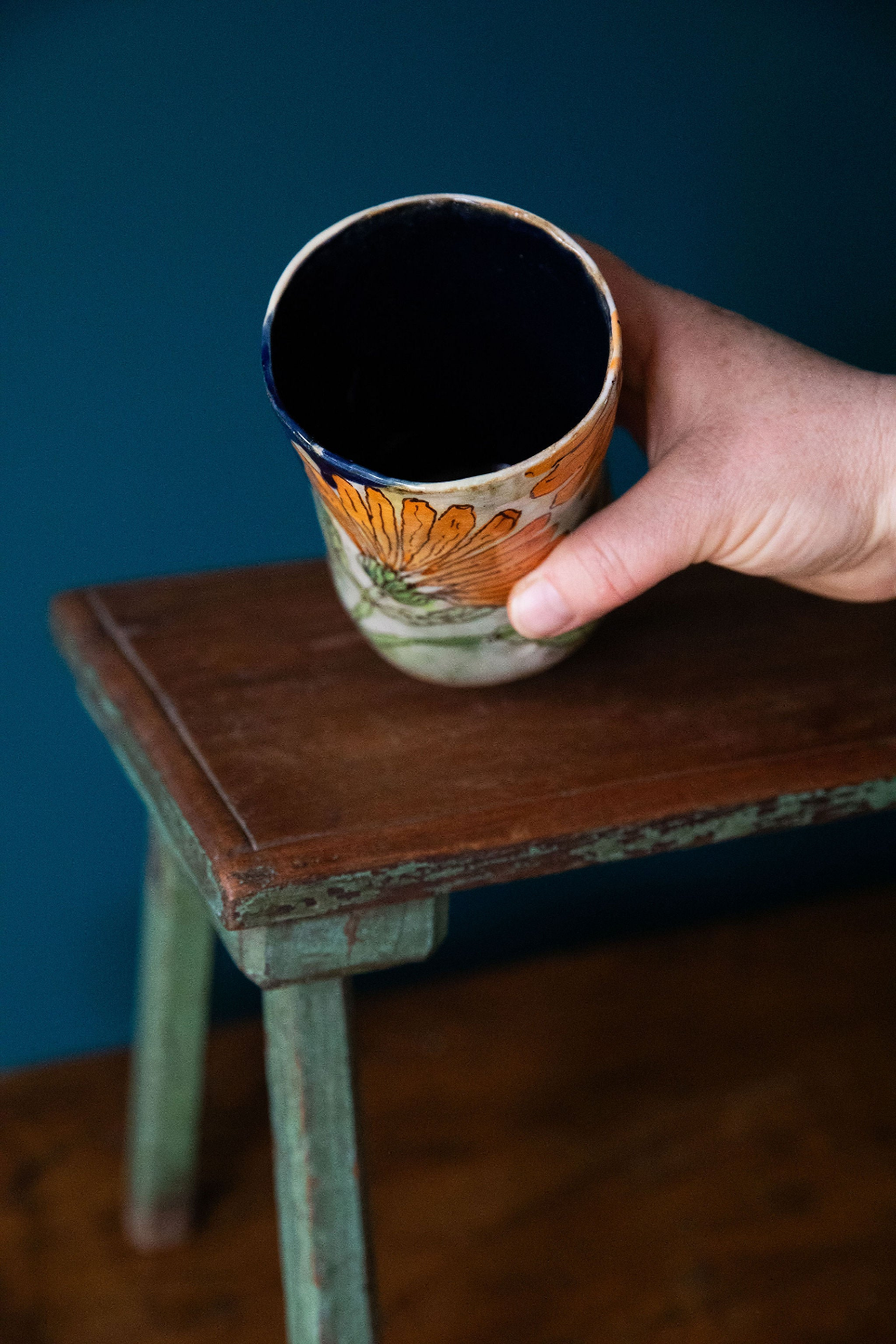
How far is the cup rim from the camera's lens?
43 cm

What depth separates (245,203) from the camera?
766 millimetres

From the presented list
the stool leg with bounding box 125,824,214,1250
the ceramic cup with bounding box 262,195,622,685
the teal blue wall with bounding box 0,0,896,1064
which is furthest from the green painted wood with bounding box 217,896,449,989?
the teal blue wall with bounding box 0,0,896,1064

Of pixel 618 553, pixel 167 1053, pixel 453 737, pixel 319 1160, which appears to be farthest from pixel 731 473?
pixel 167 1053

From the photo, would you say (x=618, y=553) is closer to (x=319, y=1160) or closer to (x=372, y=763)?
(x=372, y=763)

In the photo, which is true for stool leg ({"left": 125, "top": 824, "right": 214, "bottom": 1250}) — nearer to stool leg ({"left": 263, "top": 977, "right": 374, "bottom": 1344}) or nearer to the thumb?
stool leg ({"left": 263, "top": 977, "right": 374, "bottom": 1344})

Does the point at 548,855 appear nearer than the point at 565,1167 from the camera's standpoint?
Yes

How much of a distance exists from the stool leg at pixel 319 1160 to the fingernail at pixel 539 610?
188 mm

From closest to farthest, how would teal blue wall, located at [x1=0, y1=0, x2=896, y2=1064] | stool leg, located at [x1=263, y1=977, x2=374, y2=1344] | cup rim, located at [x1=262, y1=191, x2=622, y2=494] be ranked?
cup rim, located at [x1=262, y1=191, x2=622, y2=494]
stool leg, located at [x1=263, y1=977, x2=374, y2=1344]
teal blue wall, located at [x1=0, y1=0, x2=896, y2=1064]

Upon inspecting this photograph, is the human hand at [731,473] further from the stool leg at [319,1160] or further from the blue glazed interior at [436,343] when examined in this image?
the stool leg at [319,1160]

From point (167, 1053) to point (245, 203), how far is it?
575 millimetres

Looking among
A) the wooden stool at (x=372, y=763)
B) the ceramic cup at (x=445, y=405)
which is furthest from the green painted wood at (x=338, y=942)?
the ceramic cup at (x=445, y=405)

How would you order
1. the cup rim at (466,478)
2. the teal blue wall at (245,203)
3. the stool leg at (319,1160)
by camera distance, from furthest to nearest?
the teal blue wall at (245,203) → the stool leg at (319,1160) → the cup rim at (466,478)

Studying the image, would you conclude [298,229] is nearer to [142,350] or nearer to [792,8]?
[142,350]

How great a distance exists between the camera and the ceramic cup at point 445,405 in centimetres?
46
